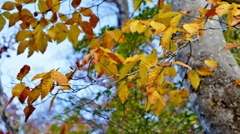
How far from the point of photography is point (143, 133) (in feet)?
6.17

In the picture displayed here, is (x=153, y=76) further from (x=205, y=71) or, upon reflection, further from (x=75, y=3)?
(x=75, y=3)

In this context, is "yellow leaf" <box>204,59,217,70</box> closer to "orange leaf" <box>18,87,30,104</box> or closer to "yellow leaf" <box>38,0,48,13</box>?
"orange leaf" <box>18,87,30,104</box>

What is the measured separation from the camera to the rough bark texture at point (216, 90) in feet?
2.99

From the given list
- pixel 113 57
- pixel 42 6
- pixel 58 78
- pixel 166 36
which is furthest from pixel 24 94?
pixel 42 6

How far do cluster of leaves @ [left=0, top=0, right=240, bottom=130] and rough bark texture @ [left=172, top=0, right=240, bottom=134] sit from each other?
4 centimetres

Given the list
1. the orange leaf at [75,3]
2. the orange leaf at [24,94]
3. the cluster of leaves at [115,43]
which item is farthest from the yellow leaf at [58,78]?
the orange leaf at [75,3]

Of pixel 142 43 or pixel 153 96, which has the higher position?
pixel 142 43

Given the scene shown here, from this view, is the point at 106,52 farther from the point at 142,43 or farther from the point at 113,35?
the point at 142,43

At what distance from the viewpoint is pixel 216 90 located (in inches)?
37.8

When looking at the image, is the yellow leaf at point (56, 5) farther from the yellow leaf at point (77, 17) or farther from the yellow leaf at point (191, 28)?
the yellow leaf at point (191, 28)

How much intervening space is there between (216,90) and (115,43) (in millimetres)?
443

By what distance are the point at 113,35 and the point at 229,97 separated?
0.46 m

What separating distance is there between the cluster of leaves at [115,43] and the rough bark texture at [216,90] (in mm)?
37

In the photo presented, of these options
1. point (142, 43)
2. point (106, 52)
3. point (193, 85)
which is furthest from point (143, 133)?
point (142, 43)
